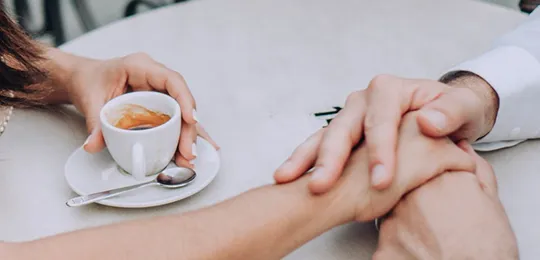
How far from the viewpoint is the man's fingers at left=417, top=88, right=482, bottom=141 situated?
73 centimetres

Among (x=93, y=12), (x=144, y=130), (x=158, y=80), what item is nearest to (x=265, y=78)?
(x=158, y=80)

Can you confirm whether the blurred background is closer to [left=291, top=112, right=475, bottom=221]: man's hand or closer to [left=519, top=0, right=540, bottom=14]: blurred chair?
[left=519, top=0, right=540, bottom=14]: blurred chair

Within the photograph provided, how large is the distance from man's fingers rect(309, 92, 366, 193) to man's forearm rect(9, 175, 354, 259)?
21 millimetres

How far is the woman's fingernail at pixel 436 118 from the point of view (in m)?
0.73

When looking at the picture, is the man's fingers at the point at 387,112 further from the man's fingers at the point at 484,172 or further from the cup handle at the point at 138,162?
the cup handle at the point at 138,162

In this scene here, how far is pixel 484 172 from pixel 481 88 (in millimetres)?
184

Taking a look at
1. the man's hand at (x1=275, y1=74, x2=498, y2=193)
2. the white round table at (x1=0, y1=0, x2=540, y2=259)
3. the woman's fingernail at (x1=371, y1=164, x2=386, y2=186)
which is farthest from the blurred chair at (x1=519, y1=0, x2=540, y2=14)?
the woman's fingernail at (x1=371, y1=164, x2=386, y2=186)

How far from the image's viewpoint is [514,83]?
2.88ft

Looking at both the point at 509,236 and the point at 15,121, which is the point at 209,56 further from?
the point at 509,236

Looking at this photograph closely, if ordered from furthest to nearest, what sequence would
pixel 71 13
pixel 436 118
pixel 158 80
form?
pixel 71 13, pixel 158 80, pixel 436 118

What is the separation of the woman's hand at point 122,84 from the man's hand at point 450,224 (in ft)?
0.93

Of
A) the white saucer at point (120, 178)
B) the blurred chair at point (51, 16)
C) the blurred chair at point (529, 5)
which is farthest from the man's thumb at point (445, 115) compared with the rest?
the blurred chair at point (51, 16)

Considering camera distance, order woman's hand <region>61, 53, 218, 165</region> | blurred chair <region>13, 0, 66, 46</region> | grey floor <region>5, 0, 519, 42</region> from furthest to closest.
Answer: grey floor <region>5, 0, 519, 42</region> < blurred chair <region>13, 0, 66, 46</region> < woman's hand <region>61, 53, 218, 165</region>

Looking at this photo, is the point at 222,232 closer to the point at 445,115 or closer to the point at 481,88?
the point at 445,115
